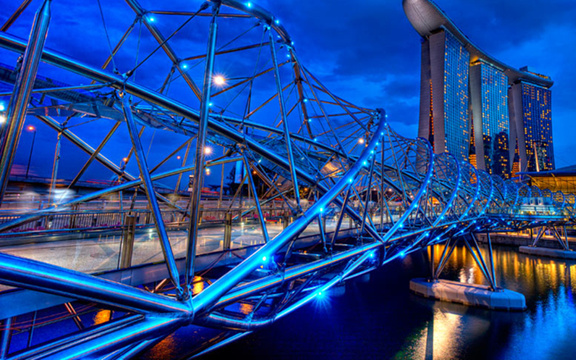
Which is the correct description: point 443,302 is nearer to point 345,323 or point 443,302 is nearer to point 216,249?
point 345,323

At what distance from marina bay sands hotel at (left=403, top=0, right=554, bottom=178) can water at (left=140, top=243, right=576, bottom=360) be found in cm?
10489

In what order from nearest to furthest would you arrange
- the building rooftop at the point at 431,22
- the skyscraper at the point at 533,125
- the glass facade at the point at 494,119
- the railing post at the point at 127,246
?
the railing post at the point at 127,246 < the building rooftop at the point at 431,22 < the glass facade at the point at 494,119 < the skyscraper at the point at 533,125

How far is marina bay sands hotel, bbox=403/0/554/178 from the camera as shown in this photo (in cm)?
12294

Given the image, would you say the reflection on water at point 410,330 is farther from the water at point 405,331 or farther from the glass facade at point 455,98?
the glass facade at point 455,98

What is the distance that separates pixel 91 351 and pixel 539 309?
32.8m

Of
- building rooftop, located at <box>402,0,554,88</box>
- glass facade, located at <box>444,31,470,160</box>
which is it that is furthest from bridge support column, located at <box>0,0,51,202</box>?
building rooftop, located at <box>402,0,554,88</box>

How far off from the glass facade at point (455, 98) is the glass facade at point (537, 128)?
194 ft

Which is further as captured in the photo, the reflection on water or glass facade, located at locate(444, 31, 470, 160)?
glass facade, located at locate(444, 31, 470, 160)

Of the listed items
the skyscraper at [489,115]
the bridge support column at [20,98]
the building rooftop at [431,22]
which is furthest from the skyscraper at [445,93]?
the bridge support column at [20,98]

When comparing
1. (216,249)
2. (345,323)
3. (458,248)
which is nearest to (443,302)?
(345,323)

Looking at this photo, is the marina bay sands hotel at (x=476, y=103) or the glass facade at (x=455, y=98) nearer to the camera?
the glass facade at (x=455, y=98)

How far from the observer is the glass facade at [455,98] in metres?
121

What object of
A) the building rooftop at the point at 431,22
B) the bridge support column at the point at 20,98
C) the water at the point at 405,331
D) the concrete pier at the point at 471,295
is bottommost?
the water at the point at 405,331

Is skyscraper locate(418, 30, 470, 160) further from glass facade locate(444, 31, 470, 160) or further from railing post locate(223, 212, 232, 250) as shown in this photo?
railing post locate(223, 212, 232, 250)
